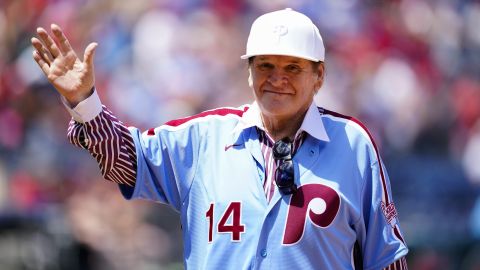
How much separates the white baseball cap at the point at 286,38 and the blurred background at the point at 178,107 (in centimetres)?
391

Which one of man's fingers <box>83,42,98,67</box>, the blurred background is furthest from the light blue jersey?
the blurred background

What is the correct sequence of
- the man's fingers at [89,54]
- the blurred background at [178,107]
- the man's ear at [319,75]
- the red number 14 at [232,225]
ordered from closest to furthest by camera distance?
the man's fingers at [89,54] < the red number 14 at [232,225] < the man's ear at [319,75] < the blurred background at [178,107]

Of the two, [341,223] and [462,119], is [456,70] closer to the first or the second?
[462,119]

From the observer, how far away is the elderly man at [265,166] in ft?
14.7

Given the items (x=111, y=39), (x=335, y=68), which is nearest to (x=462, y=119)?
(x=335, y=68)

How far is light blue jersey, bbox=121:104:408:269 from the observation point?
4.48 m

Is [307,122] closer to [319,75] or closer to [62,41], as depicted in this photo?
[319,75]

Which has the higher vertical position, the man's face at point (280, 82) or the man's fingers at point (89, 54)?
the man's fingers at point (89, 54)

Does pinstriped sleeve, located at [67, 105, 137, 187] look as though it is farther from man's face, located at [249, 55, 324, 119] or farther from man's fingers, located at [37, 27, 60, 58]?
man's face, located at [249, 55, 324, 119]

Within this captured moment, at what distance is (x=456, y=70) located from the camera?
35.3ft

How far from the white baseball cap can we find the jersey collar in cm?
24

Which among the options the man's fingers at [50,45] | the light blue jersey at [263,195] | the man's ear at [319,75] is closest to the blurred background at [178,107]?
the light blue jersey at [263,195]

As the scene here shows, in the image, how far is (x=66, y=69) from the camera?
4480 millimetres

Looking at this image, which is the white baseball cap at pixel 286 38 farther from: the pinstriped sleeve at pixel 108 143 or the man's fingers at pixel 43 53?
the man's fingers at pixel 43 53
